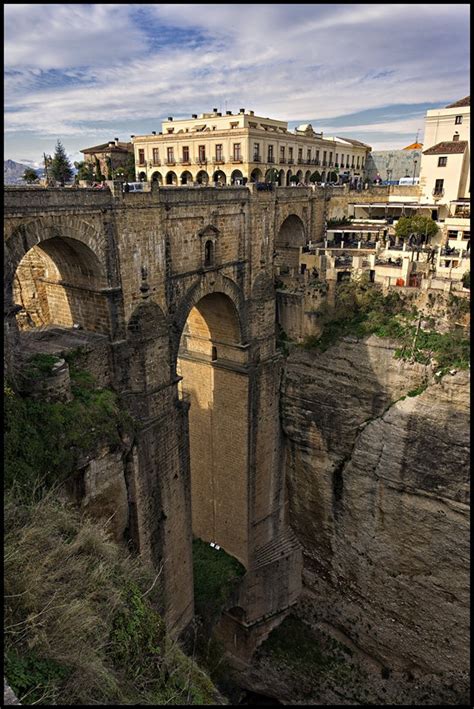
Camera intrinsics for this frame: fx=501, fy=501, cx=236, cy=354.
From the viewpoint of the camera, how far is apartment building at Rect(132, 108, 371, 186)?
31.6 metres

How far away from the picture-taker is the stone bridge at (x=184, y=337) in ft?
37.8

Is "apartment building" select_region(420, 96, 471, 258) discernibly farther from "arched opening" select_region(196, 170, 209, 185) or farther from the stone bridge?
"arched opening" select_region(196, 170, 209, 185)

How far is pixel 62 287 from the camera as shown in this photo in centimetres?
1247

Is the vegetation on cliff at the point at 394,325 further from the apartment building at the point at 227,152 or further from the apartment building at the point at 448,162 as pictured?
the apartment building at the point at 227,152

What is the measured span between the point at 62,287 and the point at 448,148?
2197 centimetres

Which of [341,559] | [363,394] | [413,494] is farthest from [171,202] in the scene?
[341,559]

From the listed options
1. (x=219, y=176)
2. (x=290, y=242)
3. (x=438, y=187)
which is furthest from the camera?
(x=219, y=176)

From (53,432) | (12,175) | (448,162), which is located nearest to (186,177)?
(12,175)

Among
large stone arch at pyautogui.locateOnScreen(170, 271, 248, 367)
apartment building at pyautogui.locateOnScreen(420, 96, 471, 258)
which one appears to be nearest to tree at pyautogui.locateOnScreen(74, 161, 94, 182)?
apartment building at pyautogui.locateOnScreen(420, 96, 471, 258)

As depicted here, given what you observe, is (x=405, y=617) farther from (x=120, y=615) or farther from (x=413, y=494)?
(x=120, y=615)

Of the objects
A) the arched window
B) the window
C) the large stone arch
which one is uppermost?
the window

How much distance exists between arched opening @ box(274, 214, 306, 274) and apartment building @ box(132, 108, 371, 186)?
808 centimetres

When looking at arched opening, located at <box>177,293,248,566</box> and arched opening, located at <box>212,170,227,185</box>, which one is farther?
arched opening, located at <box>212,170,227,185</box>

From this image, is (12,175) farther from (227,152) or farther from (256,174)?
(256,174)
